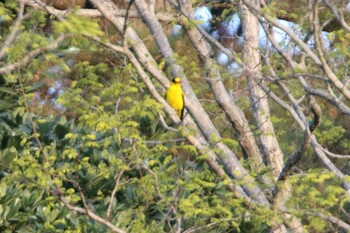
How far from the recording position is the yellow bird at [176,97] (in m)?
7.92

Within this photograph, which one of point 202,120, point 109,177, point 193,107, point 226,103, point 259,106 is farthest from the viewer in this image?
point 259,106

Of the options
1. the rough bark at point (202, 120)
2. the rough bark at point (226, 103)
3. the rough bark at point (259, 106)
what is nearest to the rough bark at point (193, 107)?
the rough bark at point (202, 120)

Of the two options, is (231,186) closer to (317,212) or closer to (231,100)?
(317,212)

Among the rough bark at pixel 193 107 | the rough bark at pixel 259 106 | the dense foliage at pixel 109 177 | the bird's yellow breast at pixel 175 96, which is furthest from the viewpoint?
the rough bark at pixel 259 106

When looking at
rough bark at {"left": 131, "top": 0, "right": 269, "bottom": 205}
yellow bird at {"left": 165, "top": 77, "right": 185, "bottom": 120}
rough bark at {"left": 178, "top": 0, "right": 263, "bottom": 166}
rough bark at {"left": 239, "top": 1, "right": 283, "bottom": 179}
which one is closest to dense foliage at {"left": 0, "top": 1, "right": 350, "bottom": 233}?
rough bark at {"left": 131, "top": 0, "right": 269, "bottom": 205}

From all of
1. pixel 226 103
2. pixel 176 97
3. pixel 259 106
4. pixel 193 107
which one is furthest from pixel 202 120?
pixel 259 106

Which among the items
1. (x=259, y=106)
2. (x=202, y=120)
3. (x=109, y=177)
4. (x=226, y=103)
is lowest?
(x=109, y=177)

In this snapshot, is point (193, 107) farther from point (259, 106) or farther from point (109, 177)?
point (259, 106)

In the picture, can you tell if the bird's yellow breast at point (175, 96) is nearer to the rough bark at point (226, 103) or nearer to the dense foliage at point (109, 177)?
the dense foliage at point (109, 177)

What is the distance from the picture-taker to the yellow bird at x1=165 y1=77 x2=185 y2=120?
7925mm

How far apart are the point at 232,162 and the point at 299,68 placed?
1.67 meters

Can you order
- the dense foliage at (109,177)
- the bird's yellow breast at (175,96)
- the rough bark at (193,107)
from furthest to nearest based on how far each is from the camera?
1. the bird's yellow breast at (175,96)
2. the rough bark at (193,107)
3. the dense foliage at (109,177)

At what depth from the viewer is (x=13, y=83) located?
7.16m

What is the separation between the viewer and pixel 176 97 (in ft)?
26.2
